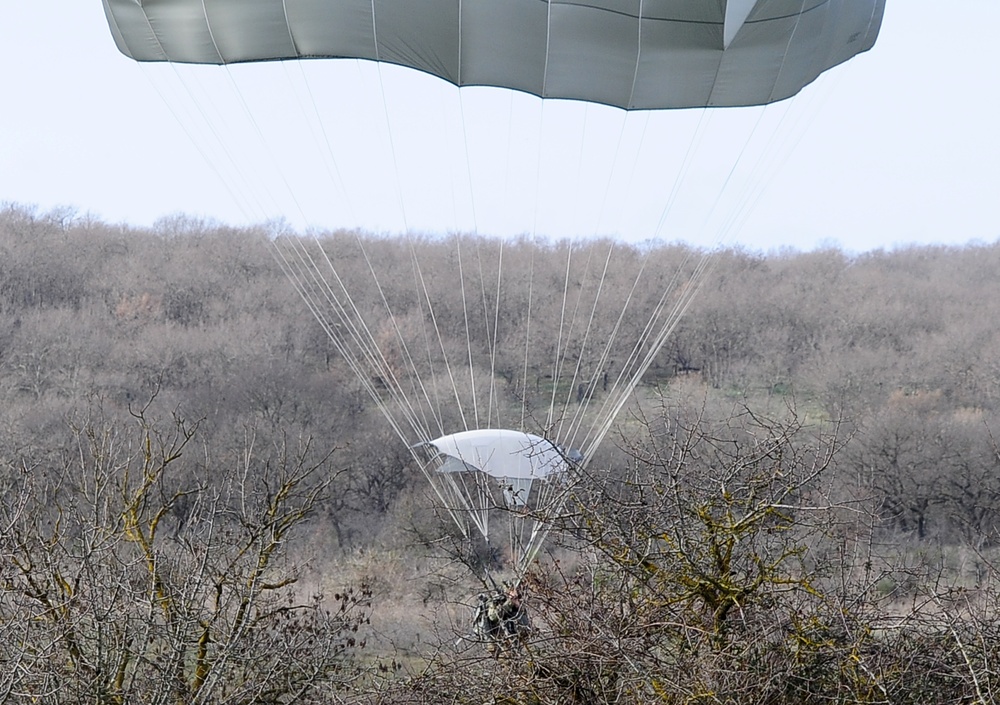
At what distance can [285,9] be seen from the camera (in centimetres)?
812

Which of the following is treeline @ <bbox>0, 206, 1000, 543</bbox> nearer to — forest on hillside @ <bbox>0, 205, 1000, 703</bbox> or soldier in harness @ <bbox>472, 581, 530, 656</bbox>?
forest on hillside @ <bbox>0, 205, 1000, 703</bbox>

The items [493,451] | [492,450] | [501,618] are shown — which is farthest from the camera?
[492,450]

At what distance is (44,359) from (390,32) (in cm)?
2997

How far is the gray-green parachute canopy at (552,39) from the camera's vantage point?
304 inches

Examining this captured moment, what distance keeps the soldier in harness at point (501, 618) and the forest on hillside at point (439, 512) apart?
0.12m

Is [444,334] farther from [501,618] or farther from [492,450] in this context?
[501,618]

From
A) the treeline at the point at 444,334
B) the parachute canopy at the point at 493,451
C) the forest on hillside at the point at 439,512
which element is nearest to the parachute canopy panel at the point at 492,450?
the parachute canopy at the point at 493,451

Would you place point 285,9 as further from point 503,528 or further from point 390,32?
point 503,528

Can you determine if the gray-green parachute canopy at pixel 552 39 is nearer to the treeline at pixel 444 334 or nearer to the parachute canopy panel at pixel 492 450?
the parachute canopy panel at pixel 492 450

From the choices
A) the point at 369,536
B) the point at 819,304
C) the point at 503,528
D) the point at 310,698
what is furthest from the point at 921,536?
the point at 819,304

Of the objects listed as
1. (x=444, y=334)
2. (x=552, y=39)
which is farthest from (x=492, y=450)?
(x=444, y=334)

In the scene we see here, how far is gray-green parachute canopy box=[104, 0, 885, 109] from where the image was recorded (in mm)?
7715

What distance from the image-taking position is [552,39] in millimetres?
7809

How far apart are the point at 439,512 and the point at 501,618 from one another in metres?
5.90
